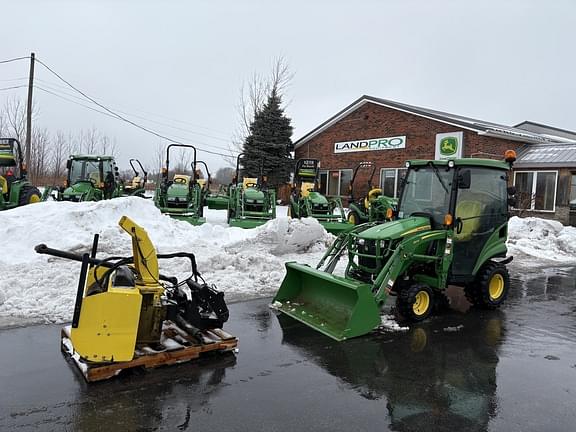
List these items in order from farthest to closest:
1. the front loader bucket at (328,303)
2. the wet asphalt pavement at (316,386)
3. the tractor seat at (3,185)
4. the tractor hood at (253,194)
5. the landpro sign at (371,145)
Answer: the landpro sign at (371,145) → the tractor hood at (253,194) → the tractor seat at (3,185) → the front loader bucket at (328,303) → the wet asphalt pavement at (316,386)

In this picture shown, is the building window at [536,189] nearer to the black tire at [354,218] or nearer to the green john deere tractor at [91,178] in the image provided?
the black tire at [354,218]

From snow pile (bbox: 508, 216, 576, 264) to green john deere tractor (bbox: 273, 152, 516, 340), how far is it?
284 inches

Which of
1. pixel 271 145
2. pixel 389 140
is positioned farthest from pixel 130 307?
pixel 271 145

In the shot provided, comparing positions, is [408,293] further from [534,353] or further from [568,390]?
[568,390]

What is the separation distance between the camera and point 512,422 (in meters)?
3.93

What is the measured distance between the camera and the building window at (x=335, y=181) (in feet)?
92.6

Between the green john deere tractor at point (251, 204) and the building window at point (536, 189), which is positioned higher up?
the building window at point (536, 189)

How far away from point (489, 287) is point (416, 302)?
1.68 meters

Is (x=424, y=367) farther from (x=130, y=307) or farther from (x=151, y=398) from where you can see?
(x=130, y=307)

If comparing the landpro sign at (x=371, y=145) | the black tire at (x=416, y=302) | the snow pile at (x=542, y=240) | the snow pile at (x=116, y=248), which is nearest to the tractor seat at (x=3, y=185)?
the snow pile at (x=116, y=248)

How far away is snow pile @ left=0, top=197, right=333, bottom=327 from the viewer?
6746 mm

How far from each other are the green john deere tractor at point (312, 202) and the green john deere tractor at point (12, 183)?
860 centimetres

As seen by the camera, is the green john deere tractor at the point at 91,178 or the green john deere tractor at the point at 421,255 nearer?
the green john deere tractor at the point at 421,255

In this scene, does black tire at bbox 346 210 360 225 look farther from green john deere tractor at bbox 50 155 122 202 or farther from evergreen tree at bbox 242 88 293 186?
evergreen tree at bbox 242 88 293 186
